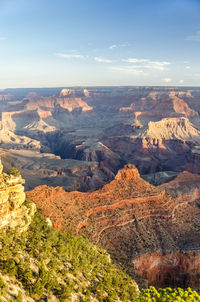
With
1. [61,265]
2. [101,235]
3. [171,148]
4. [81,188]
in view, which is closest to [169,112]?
[171,148]

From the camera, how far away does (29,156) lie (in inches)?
4830

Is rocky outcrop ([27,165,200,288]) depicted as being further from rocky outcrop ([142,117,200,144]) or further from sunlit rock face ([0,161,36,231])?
rocky outcrop ([142,117,200,144])

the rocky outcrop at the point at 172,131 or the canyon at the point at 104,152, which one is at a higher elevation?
the rocky outcrop at the point at 172,131

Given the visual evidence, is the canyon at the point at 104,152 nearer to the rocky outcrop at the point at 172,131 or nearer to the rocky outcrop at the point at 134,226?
the rocky outcrop at the point at 172,131

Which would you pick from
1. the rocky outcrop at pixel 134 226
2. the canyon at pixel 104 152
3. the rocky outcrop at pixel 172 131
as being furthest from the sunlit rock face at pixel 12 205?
the rocky outcrop at pixel 172 131

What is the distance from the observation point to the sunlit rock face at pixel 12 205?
73.4 feet

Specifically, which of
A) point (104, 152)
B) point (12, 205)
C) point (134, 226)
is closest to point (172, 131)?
point (104, 152)

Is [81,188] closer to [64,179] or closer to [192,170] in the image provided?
[64,179]

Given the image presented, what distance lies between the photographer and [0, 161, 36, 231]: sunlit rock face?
22.4 m

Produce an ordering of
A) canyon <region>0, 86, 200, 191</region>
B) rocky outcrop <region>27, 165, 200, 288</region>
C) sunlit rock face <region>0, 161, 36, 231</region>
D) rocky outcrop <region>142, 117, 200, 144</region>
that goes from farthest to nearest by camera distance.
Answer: rocky outcrop <region>142, 117, 200, 144</region>
canyon <region>0, 86, 200, 191</region>
rocky outcrop <region>27, 165, 200, 288</region>
sunlit rock face <region>0, 161, 36, 231</region>

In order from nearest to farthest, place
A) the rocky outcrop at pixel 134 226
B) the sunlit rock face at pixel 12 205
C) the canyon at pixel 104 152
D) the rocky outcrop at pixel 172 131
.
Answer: the sunlit rock face at pixel 12 205
the rocky outcrop at pixel 134 226
the canyon at pixel 104 152
the rocky outcrop at pixel 172 131

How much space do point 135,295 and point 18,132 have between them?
188 meters

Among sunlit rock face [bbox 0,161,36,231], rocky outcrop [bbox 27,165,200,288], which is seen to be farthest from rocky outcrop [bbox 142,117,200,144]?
sunlit rock face [bbox 0,161,36,231]

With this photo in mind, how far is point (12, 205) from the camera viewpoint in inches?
926
